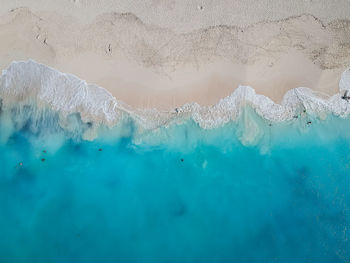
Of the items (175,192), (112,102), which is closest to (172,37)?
(112,102)

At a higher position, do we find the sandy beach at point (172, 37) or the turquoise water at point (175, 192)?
the sandy beach at point (172, 37)

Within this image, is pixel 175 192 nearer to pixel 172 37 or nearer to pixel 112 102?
pixel 112 102

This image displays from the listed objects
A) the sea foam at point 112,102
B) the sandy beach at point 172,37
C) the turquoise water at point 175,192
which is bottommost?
the turquoise water at point 175,192

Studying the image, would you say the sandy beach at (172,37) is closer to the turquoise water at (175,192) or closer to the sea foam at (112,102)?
the sea foam at (112,102)

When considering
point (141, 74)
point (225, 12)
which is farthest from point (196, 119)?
point (225, 12)

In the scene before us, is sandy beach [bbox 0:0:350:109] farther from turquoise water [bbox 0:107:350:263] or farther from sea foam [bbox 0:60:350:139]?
turquoise water [bbox 0:107:350:263]

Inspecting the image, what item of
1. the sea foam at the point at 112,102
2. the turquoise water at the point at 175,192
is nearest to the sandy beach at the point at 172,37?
the sea foam at the point at 112,102
